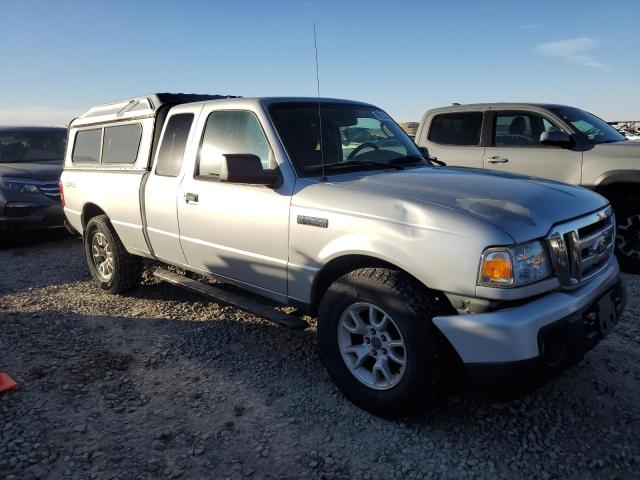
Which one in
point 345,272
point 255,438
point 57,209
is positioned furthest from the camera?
point 57,209

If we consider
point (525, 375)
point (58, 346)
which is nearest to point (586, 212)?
point (525, 375)

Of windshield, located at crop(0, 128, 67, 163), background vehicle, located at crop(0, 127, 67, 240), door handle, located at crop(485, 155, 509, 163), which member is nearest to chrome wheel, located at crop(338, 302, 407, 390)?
door handle, located at crop(485, 155, 509, 163)

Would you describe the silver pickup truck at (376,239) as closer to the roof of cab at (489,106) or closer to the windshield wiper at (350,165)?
the windshield wiper at (350,165)

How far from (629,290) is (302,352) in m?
3.35

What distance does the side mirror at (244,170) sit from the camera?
311 cm

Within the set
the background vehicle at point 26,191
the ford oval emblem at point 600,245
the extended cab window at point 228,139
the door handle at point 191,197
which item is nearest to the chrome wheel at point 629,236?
the ford oval emblem at point 600,245

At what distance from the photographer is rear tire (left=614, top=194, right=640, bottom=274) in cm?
539

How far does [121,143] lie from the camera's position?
16.1ft

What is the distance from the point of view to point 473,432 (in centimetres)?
278

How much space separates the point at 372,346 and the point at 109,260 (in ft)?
11.3

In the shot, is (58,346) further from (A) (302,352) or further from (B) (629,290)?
(B) (629,290)

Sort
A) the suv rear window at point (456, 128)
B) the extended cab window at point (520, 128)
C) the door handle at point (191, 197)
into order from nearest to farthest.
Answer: the door handle at point (191, 197)
the extended cab window at point (520, 128)
the suv rear window at point (456, 128)

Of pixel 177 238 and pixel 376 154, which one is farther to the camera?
pixel 177 238

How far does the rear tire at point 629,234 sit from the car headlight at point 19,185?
7.93m
